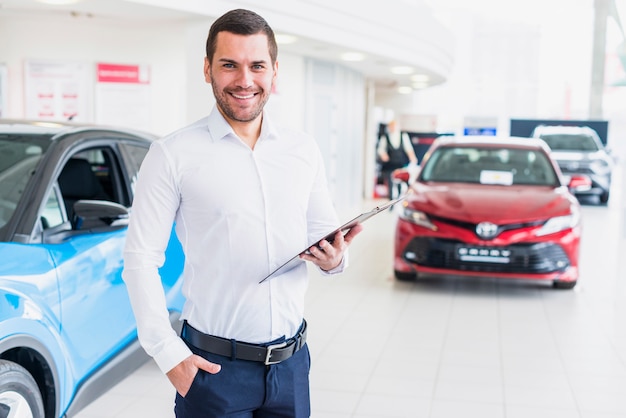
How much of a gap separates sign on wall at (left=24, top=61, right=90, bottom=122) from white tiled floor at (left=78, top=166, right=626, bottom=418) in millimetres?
3244

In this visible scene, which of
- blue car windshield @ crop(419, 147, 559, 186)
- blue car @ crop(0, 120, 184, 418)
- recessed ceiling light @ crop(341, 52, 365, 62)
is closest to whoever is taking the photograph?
blue car @ crop(0, 120, 184, 418)

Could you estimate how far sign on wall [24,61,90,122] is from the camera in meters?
8.80

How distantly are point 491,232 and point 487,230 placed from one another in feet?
0.13

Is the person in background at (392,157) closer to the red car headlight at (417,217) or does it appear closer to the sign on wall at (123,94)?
the sign on wall at (123,94)

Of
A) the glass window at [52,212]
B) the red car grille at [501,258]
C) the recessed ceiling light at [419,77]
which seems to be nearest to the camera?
the glass window at [52,212]

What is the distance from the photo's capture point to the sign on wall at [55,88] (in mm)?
8805

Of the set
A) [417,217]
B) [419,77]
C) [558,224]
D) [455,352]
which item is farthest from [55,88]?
[419,77]

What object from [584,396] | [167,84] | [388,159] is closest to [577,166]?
[388,159]

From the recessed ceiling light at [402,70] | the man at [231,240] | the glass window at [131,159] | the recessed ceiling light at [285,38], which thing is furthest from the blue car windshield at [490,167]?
the man at [231,240]

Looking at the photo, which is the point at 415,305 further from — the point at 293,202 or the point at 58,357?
the point at 293,202

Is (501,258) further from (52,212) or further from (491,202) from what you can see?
(52,212)

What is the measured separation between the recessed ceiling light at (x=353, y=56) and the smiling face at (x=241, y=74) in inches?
379

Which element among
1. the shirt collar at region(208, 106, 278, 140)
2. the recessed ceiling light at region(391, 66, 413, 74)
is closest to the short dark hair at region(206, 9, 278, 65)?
the shirt collar at region(208, 106, 278, 140)

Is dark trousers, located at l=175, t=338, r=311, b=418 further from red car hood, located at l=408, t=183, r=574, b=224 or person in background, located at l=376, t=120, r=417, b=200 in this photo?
person in background, located at l=376, t=120, r=417, b=200
